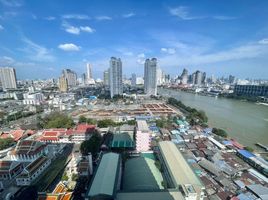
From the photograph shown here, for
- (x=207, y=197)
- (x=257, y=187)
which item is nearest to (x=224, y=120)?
(x=257, y=187)

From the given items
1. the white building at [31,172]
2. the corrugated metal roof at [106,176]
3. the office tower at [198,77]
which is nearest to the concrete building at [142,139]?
the corrugated metal roof at [106,176]

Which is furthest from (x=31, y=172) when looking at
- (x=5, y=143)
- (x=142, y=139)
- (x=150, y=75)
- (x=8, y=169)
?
(x=150, y=75)

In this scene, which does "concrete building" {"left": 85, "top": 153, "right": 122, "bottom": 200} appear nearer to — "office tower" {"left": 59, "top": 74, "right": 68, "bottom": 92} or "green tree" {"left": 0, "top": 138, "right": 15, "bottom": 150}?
"green tree" {"left": 0, "top": 138, "right": 15, "bottom": 150}

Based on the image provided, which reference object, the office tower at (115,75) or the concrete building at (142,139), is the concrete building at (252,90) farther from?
the concrete building at (142,139)

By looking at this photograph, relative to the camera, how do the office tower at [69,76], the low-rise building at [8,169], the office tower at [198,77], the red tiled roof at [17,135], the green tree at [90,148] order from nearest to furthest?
the low-rise building at [8,169] < the green tree at [90,148] < the red tiled roof at [17,135] < the office tower at [69,76] < the office tower at [198,77]

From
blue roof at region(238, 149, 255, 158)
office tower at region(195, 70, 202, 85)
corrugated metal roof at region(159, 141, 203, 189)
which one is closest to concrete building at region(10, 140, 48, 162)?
corrugated metal roof at region(159, 141, 203, 189)

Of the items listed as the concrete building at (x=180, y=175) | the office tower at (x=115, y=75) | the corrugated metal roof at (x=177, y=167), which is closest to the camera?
the concrete building at (x=180, y=175)
